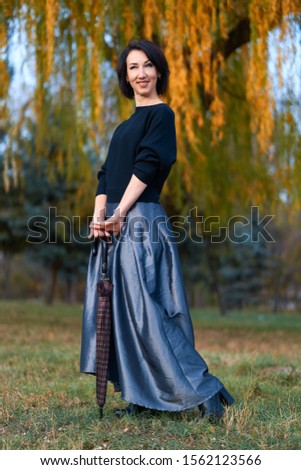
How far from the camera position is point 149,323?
2352 millimetres

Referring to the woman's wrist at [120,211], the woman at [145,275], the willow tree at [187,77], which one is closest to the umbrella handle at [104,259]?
the woman at [145,275]

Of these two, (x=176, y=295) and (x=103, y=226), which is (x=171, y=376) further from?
(x=103, y=226)

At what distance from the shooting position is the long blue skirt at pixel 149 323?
2.32 metres

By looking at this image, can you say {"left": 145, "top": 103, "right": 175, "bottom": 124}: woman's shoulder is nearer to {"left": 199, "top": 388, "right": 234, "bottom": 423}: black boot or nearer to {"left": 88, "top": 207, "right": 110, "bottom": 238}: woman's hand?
{"left": 88, "top": 207, "right": 110, "bottom": 238}: woman's hand

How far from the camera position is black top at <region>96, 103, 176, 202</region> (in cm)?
244

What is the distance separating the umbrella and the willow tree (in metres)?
2.70

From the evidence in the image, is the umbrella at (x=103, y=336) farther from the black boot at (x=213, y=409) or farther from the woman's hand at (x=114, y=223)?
the black boot at (x=213, y=409)

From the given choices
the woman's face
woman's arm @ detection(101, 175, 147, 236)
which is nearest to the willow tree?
the woman's face

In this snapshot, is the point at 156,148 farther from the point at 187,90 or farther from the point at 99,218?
the point at 187,90

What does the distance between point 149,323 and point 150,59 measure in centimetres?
117

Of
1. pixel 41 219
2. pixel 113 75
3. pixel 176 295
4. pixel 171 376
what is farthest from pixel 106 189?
pixel 41 219

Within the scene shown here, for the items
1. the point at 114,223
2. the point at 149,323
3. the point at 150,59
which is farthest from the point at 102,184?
the point at 149,323

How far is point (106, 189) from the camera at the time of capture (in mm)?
2658
